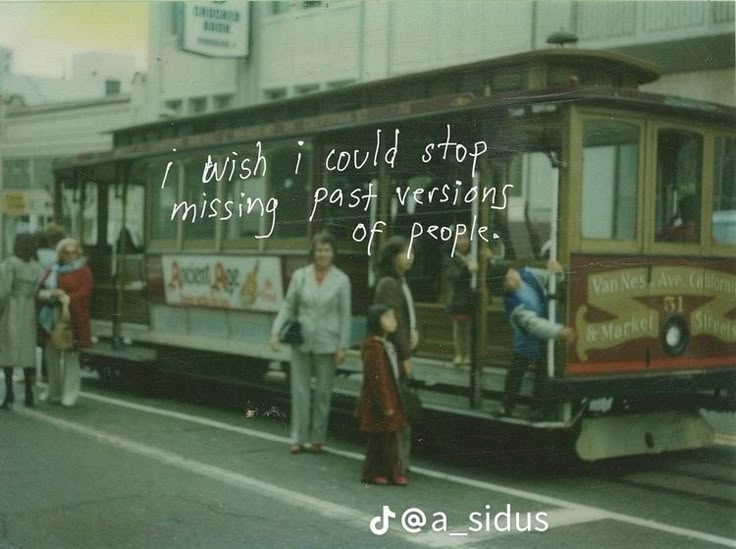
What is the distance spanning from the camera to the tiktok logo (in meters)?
6.91

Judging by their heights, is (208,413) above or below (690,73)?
below

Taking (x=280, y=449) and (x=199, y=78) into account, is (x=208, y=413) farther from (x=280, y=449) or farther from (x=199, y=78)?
(x=199, y=78)

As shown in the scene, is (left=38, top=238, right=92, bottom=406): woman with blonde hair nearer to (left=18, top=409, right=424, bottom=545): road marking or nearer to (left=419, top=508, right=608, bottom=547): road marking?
(left=18, top=409, right=424, bottom=545): road marking

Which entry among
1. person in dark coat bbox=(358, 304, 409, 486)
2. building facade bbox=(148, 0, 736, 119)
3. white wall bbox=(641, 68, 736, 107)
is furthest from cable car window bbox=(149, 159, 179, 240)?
white wall bbox=(641, 68, 736, 107)

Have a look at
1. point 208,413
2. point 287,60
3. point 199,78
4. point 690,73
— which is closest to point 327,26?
point 208,413

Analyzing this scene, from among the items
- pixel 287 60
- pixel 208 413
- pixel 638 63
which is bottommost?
pixel 208 413

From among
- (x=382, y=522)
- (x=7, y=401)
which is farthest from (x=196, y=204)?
(x=382, y=522)

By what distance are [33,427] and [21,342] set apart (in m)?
1.63

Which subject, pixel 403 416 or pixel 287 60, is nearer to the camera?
pixel 403 416

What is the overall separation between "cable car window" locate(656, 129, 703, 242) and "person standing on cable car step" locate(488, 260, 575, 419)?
1.15m

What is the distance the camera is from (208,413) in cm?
1176

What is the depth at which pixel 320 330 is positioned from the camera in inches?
372

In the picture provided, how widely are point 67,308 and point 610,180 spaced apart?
607cm

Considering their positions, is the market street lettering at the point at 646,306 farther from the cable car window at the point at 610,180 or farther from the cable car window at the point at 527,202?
the cable car window at the point at 527,202
